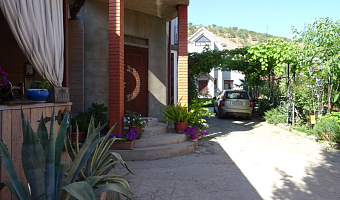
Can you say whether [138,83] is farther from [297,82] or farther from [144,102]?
[297,82]

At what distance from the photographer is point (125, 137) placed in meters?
5.74

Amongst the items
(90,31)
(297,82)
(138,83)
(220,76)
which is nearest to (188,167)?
(138,83)

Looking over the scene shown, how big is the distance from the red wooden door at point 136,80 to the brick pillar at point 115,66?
6.88 feet

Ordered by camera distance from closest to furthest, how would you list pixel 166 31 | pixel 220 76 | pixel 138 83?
1. pixel 138 83
2. pixel 166 31
3. pixel 220 76

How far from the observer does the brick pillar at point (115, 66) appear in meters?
5.68

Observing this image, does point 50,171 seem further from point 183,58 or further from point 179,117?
point 183,58

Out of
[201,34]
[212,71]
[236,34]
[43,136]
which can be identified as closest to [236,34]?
[236,34]

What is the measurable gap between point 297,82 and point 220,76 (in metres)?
24.3

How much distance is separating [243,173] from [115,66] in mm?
3312

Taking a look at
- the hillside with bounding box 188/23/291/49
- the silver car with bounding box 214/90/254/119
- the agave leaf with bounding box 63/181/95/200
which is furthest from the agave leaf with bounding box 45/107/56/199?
the hillside with bounding box 188/23/291/49

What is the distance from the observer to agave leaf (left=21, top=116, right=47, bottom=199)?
201cm

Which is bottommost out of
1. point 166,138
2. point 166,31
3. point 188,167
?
point 188,167

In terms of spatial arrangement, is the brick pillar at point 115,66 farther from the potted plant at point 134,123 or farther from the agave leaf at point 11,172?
the agave leaf at point 11,172

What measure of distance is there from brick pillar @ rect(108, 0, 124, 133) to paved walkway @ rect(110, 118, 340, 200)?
3.53ft
